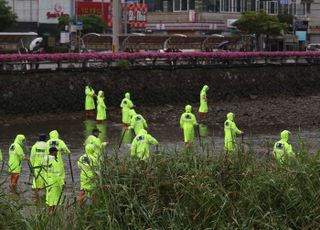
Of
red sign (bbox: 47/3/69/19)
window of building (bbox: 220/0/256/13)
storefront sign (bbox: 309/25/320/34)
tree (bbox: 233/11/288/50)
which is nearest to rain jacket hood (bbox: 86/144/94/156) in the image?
tree (bbox: 233/11/288/50)

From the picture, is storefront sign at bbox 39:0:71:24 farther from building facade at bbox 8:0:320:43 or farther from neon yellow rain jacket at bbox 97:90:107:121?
neon yellow rain jacket at bbox 97:90:107:121

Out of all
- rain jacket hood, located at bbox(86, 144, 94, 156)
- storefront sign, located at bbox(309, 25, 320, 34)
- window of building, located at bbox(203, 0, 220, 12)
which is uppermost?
window of building, located at bbox(203, 0, 220, 12)

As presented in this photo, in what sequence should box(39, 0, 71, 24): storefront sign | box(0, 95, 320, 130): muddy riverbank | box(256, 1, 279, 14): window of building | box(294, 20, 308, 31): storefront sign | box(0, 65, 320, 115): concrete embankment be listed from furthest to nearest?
box(256, 1, 279, 14): window of building, box(294, 20, 308, 31): storefront sign, box(39, 0, 71, 24): storefront sign, box(0, 65, 320, 115): concrete embankment, box(0, 95, 320, 130): muddy riverbank

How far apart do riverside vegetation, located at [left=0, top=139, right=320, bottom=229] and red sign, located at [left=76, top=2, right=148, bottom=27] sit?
5721cm

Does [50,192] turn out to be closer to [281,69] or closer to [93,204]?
[93,204]

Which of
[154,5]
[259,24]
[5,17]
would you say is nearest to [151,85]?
[5,17]

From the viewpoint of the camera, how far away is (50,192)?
10.9 meters

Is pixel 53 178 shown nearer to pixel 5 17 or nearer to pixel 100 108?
pixel 100 108

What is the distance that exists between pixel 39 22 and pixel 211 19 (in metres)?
18.1

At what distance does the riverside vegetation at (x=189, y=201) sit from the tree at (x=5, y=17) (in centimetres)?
4874

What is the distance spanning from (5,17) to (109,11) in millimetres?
16605

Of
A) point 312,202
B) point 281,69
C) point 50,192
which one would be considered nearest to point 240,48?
point 281,69

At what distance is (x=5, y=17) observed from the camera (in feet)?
178

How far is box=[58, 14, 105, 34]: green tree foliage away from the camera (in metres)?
60.0
